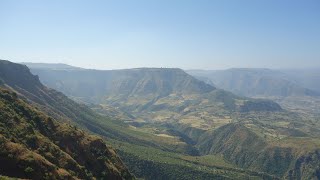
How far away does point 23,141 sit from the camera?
138750 mm

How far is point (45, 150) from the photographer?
141000 millimetres

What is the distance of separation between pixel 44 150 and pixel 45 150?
0.66m

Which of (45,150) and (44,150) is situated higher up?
(44,150)

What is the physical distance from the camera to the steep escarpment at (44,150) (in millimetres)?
116750

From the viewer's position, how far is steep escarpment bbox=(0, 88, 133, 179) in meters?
117

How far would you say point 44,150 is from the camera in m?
140

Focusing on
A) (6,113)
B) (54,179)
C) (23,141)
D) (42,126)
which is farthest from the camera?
(42,126)

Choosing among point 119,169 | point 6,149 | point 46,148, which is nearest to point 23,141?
point 46,148

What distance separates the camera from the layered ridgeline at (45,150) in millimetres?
116750

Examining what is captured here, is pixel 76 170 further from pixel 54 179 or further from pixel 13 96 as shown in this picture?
pixel 13 96

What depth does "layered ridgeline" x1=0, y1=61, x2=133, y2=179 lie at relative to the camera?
116750mm

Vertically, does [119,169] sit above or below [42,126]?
below

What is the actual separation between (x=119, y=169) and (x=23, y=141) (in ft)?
174

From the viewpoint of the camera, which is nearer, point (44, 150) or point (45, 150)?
point (44, 150)
